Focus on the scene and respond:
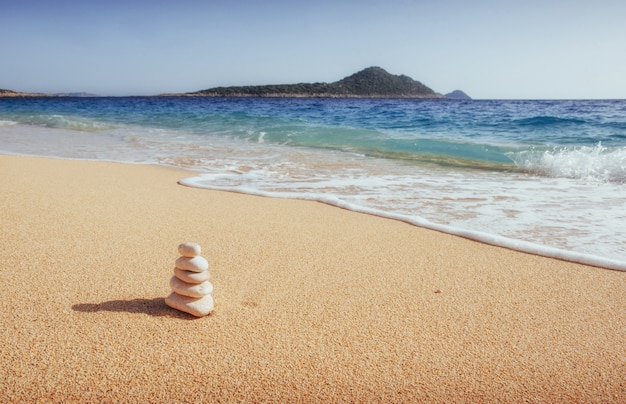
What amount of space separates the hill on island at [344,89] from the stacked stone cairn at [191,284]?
8197 cm

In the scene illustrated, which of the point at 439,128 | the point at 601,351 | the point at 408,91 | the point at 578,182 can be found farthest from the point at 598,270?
the point at 408,91

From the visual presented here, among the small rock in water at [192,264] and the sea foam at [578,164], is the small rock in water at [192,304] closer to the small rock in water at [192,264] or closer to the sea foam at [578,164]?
the small rock in water at [192,264]

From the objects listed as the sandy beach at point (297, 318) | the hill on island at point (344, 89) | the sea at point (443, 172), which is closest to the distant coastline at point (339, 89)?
the hill on island at point (344, 89)

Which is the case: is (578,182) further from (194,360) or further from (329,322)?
(194,360)

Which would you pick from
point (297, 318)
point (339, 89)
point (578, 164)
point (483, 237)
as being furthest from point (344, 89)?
point (297, 318)

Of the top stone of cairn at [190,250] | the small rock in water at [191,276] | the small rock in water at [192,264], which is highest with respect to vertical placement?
the top stone of cairn at [190,250]

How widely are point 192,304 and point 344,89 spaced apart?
282 feet

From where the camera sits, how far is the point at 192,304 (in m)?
2.12

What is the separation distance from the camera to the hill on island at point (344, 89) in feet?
274

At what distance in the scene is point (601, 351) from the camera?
6.68 ft

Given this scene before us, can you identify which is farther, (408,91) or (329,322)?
(408,91)

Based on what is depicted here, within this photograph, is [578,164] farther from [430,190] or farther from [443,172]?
[430,190]

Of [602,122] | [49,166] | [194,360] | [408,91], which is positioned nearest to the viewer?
[194,360]

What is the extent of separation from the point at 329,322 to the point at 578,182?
5566 millimetres
